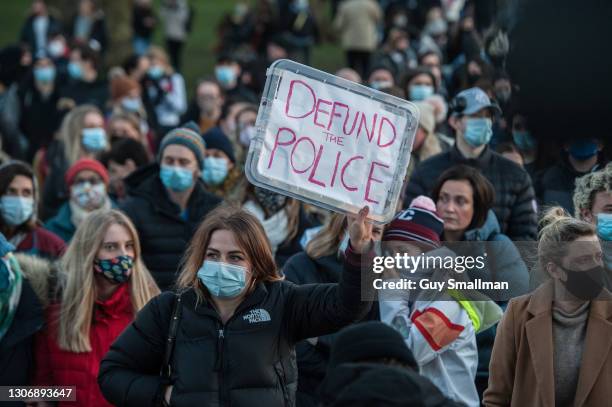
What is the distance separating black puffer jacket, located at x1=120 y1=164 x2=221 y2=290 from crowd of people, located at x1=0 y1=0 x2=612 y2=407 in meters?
0.02

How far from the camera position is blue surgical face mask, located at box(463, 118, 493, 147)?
7.66 metres

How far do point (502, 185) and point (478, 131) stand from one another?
1.44ft

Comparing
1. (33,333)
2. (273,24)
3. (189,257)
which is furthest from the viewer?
(273,24)

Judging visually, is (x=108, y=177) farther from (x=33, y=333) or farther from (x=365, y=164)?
(x=365, y=164)

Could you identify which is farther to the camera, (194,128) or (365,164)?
(194,128)

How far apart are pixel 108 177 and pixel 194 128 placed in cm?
88

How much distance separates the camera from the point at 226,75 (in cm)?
1519

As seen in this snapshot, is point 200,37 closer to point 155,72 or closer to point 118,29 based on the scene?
point 118,29

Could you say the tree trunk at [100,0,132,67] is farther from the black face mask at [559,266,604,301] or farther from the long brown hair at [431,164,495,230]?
the black face mask at [559,266,604,301]

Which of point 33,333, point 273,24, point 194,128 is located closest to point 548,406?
point 33,333

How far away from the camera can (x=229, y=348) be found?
489cm

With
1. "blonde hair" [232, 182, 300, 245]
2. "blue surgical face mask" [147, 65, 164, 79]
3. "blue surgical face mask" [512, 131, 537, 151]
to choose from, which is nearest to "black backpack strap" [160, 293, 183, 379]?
"blue surgical face mask" [512, 131, 537, 151]

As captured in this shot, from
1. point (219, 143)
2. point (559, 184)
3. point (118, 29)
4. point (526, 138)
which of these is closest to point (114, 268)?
point (559, 184)

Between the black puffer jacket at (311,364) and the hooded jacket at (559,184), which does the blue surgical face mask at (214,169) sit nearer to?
the hooded jacket at (559,184)
